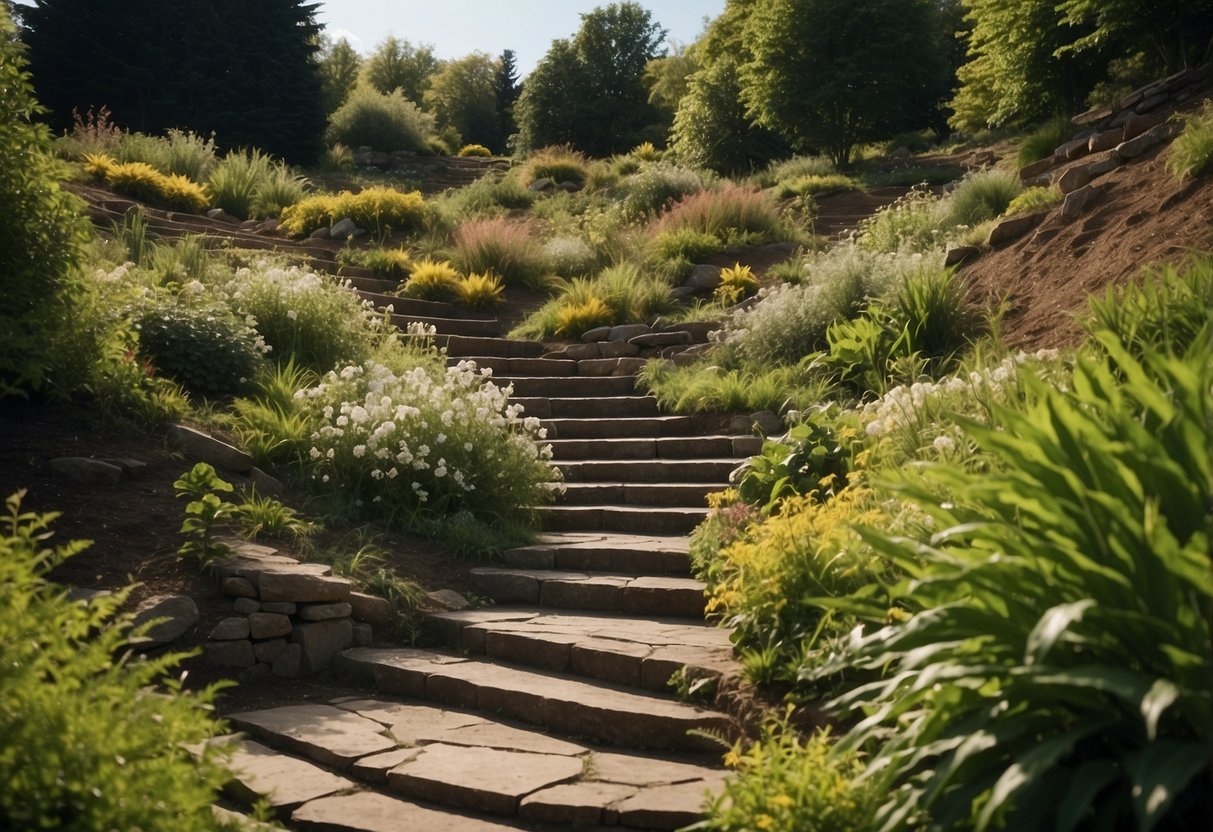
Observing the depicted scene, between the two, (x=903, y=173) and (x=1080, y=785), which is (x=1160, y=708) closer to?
(x=1080, y=785)

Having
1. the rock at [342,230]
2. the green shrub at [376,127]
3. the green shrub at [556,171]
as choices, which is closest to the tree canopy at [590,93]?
the green shrub at [376,127]

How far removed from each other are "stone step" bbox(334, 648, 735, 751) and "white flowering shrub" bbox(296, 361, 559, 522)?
4.80 ft

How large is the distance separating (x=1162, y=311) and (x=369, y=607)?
427 cm

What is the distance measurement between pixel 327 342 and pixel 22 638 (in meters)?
6.08

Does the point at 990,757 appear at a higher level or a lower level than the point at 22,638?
lower

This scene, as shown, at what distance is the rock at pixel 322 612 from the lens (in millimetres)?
5445

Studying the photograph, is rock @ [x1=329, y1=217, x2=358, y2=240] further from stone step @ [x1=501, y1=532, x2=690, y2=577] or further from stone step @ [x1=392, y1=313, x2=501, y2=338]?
stone step @ [x1=501, y1=532, x2=690, y2=577]

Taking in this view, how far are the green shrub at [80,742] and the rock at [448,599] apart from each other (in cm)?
325

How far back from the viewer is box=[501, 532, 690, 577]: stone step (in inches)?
243

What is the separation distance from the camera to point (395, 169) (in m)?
25.6

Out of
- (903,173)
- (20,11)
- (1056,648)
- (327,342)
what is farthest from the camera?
(20,11)

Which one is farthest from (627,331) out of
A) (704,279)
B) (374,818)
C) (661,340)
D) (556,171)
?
(556,171)

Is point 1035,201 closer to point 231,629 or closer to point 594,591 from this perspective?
point 594,591

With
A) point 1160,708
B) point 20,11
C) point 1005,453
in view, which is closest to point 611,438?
point 1005,453
